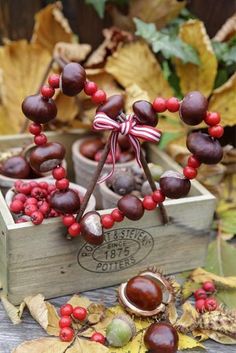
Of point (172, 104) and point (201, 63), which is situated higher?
point (172, 104)

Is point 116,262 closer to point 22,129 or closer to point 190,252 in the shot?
point 190,252

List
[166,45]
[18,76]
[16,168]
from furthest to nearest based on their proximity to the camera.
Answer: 1. [18,76]
2. [166,45]
3. [16,168]

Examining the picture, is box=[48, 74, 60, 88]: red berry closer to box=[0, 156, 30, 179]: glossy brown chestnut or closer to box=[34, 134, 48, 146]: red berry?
box=[34, 134, 48, 146]: red berry

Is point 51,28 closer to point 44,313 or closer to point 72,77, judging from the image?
point 72,77

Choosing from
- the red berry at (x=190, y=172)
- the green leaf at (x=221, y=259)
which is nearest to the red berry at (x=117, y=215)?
the red berry at (x=190, y=172)

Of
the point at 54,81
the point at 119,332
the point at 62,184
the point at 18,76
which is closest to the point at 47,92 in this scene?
the point at 54,81

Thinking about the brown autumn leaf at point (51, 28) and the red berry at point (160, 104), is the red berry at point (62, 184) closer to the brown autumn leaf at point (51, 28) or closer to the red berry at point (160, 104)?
the red berry at point (160, 104)
